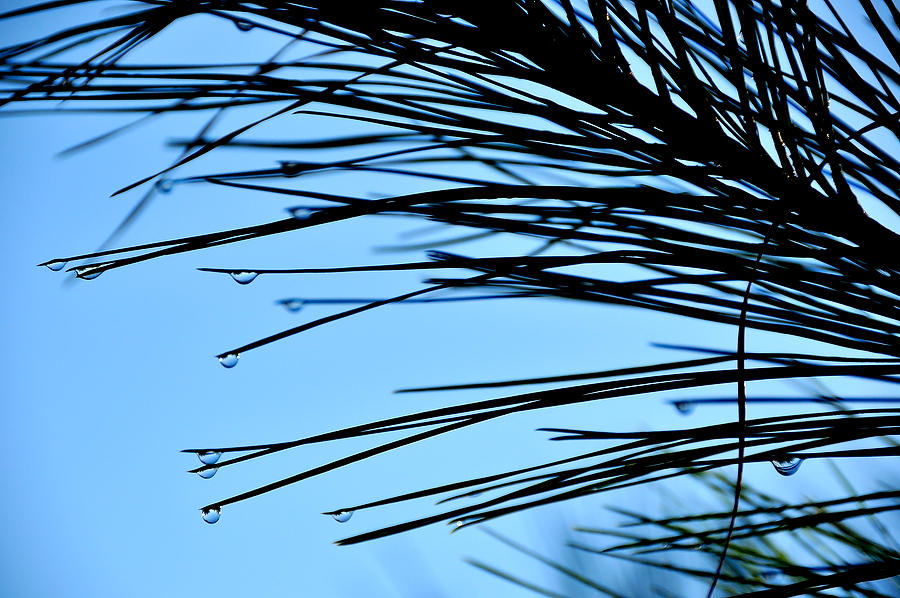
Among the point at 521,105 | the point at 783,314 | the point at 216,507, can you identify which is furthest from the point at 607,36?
the point at 216,507

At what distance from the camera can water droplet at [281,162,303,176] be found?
0.30m

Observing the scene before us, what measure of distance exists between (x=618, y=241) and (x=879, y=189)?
17cm

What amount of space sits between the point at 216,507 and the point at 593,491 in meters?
0.17

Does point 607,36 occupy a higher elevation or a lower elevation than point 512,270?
higher

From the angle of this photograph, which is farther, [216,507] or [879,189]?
[879,189]

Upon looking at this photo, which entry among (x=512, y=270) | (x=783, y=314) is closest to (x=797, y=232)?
(x=783, y=314)

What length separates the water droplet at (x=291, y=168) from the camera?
0.99 feet

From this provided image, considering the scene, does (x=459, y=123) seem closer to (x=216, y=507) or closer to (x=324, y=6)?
(x=324, y=6)

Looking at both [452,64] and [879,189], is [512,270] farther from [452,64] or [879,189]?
[879,189]

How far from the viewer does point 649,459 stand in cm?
34

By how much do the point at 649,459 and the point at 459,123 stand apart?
0.65 feet

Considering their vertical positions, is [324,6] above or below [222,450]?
above

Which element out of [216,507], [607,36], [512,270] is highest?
[607,36]

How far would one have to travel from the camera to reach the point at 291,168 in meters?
0.30
